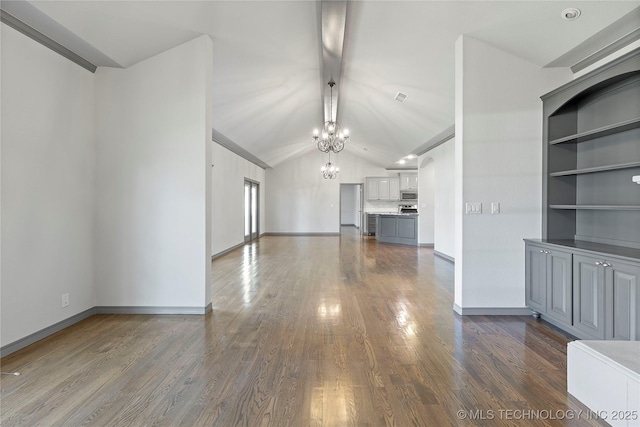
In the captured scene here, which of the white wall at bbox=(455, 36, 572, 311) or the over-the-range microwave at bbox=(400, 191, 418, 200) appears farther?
the over-the-range microwave at bbox=(400, 191, 418, 200)

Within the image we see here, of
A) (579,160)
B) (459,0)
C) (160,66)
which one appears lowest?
(579,160)

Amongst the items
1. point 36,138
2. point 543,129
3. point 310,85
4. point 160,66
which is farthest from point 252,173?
point 543,129

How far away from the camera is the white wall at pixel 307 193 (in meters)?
12.5

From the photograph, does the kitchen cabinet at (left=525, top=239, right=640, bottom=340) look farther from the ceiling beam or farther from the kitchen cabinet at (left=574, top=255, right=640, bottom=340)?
the ceiling beam

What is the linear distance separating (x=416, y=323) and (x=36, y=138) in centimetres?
401

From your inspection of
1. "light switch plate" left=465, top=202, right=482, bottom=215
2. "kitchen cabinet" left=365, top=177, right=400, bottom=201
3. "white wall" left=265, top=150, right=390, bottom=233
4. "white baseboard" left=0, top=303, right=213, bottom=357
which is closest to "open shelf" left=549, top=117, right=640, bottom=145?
"light switch plate" left=465, top=202, right=482, bottom=215

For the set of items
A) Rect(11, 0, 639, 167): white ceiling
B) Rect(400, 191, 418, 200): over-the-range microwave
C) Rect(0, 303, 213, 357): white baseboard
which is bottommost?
Rect(0, 303, 213, 357): white baseboard

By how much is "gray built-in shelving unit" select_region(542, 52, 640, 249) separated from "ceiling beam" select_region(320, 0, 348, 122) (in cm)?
239

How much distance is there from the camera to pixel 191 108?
3.57 m

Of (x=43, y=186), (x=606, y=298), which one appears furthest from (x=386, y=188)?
(x=43, y=186)

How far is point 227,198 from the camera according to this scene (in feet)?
26.3

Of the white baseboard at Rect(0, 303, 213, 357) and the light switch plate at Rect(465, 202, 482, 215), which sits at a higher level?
the light switch plate at Rect(465, 202, 482, 215)

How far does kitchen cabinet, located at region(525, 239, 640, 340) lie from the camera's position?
2.35 meters

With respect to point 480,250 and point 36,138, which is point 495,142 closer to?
point 480,250
